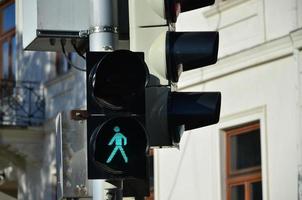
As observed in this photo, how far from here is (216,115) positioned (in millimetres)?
6438

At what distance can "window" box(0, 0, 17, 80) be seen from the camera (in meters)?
22.2

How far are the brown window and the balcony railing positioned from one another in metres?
7.00

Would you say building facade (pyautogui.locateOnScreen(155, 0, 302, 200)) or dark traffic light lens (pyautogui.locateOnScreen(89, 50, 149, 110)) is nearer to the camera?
dark traffic light lens (pyautogui.locateOnScreen(89, 50, 149, 110))

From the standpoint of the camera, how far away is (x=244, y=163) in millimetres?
13734

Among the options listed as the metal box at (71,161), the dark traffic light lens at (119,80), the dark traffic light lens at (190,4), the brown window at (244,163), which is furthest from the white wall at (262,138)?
the dark traffic light lens at (119,80)

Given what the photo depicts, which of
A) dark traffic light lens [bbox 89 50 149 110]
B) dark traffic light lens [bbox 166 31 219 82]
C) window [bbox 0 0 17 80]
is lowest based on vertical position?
dark traffic light lens [bbox 89 50 149 110]

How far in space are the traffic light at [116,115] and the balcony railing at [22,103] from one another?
14.1m

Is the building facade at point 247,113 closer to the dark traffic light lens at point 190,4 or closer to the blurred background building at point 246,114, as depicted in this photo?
the blurred background building at point 246,114

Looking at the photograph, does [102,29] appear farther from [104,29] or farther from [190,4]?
[190,4]

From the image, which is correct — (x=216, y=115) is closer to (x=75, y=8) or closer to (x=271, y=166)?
(x=75, y=8)

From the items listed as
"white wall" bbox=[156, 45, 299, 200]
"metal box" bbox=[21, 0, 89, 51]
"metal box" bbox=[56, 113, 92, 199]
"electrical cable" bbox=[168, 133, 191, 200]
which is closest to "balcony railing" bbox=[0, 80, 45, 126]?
"white wall" bbox=[156, 45, 299, 200]

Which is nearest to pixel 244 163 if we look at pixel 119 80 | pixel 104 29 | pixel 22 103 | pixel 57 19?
Answer: pixel 57 19

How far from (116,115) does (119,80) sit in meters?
0.22

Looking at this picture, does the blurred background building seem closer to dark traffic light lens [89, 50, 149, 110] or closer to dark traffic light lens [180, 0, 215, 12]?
dark traffic light lens [180, 0, 215, 12]
